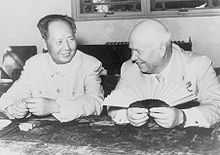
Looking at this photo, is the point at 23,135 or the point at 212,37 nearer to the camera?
the point at 23,135

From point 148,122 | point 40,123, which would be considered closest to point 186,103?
point 148,122

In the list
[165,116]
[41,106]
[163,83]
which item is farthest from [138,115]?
[41,106]

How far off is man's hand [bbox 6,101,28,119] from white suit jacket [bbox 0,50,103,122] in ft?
0.18

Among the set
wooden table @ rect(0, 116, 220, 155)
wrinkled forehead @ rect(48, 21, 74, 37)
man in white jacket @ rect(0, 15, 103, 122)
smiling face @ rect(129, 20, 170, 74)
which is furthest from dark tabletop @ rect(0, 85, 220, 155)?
wrinkled forehead @ rect(48, 21, 74, 37)

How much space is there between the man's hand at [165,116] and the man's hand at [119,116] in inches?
4.9

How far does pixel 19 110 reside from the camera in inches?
51.2

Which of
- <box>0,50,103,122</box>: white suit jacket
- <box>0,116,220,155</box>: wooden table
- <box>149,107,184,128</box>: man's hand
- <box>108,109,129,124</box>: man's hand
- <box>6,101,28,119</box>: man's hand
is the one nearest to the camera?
<box>0,116,220,155</box>: wooden table

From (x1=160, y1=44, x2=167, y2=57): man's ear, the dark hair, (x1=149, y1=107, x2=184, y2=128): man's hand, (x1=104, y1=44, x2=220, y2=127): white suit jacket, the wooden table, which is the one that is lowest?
the wooden table

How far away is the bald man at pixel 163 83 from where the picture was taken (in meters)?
1.14

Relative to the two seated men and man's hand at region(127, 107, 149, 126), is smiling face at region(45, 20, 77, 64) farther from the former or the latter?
man's hand at region(127, 107, 149, 126)

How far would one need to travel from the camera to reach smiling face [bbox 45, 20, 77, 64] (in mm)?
1329

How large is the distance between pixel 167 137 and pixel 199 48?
1.68 metres

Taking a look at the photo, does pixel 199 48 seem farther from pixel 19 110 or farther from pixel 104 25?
pixel 19 110

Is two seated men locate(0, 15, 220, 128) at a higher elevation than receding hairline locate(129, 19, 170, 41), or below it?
below
